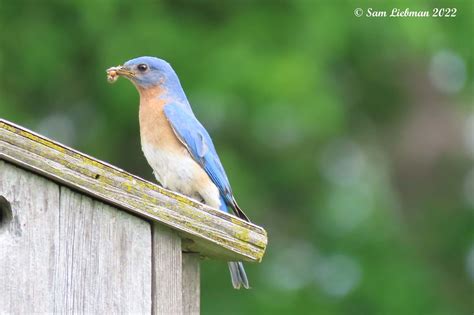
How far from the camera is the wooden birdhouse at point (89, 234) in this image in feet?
13.4

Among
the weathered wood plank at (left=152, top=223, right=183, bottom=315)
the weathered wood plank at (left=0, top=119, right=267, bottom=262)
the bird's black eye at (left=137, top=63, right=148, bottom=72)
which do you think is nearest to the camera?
the weathered wood plank at (left=0, top=119, right=267, bottom=262)

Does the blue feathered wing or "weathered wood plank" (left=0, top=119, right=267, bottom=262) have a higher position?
the blue feathered wing

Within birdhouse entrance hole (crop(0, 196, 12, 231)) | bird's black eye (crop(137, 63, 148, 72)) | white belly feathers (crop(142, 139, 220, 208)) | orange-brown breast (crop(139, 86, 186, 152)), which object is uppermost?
bird's black eye (crop(137, 63, 148, 72))

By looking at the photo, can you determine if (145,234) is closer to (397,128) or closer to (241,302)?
(241,302)

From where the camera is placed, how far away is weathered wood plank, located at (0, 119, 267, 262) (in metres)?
4.09

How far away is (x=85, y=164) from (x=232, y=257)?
69 centimetres

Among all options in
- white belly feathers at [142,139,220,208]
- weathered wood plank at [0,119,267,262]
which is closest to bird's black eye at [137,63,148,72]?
white belly feathers at [142,139,220,208]

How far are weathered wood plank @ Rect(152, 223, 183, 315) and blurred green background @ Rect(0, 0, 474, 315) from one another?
4185 millimetres

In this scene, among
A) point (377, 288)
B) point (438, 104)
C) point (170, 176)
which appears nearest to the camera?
point (170, 176)

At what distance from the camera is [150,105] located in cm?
573

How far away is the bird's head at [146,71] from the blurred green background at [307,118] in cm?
267

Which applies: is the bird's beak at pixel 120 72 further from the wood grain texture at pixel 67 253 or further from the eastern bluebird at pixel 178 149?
the wood grain texture at pixel 67 253

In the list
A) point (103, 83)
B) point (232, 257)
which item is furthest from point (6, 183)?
point (103, 83)

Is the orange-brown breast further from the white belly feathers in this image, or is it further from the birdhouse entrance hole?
the birdhouse entrance hole
